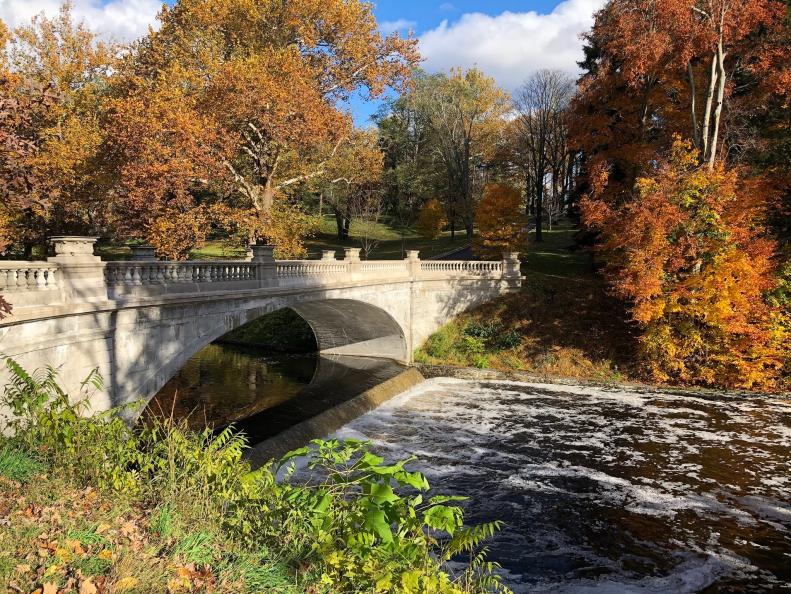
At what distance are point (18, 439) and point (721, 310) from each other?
21.6 metres

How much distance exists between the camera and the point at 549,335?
80.7 ft

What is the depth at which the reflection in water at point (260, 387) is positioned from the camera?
16.3m

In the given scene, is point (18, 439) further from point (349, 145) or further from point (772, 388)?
point (349, 145)

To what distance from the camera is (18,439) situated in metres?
6.27

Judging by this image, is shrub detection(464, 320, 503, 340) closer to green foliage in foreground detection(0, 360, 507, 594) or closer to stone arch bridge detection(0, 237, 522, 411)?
stone arch bridge detection(0, 237, 522, 411)

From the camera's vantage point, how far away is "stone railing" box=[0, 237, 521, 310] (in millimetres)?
8516

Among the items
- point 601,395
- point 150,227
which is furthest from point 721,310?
point 150,227

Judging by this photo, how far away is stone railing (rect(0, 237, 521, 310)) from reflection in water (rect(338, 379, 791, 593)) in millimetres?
5487

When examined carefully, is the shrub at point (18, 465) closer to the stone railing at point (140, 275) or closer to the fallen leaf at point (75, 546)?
the fallen leaf at point (75, 546)

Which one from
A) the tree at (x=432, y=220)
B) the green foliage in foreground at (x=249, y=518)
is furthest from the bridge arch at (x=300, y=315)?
the tree at (x=432, y=220)

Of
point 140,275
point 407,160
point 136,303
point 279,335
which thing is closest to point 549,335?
point 279,335

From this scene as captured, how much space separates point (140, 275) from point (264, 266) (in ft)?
14.5

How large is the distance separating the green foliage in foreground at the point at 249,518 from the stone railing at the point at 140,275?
9.14ft

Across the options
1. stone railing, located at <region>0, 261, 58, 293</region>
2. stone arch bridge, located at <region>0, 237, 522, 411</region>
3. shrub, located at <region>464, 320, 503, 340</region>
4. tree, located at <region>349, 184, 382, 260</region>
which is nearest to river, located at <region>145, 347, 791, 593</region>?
stone arch bridge, located at <region>0, 237, 522, 411</region>
